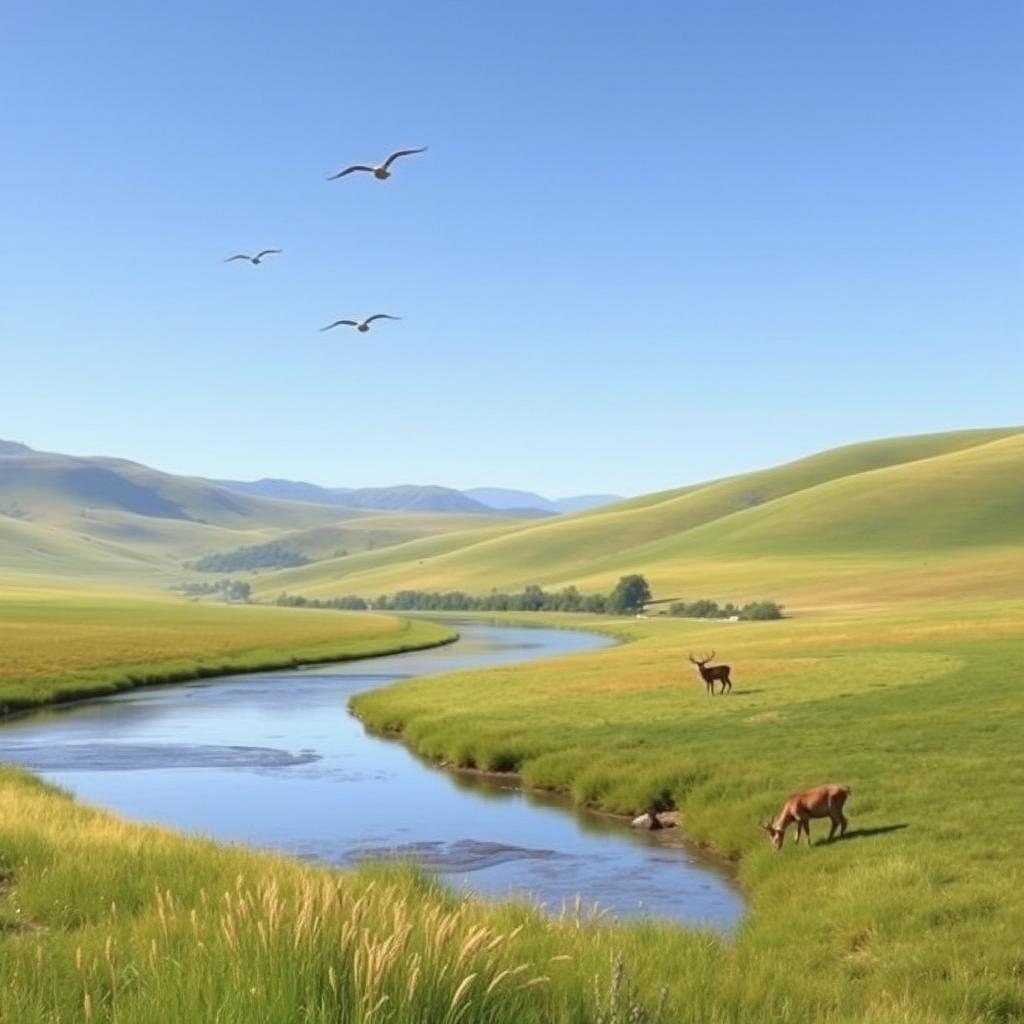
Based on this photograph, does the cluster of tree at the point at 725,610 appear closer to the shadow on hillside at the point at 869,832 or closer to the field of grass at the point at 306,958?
the shadow on hillside at the point at 869,832

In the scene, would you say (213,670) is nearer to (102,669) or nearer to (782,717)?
(102,669)

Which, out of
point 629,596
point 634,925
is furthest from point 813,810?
point 629,596

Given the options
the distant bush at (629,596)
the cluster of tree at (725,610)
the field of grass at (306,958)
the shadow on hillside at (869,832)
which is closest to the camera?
the field of grass at (306,958)

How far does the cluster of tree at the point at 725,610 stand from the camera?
5394 inches

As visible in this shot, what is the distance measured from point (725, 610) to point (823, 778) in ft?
421

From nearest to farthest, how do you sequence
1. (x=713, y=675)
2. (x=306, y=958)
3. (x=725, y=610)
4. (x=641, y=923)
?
1. (x=306, y=958)
2. (x=641, y=923)
3. (x=713, y=675)
4. (x=725, y=610)

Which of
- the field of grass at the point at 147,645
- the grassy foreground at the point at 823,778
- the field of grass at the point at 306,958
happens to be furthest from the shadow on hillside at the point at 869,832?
the field of grass at the point at 147,645

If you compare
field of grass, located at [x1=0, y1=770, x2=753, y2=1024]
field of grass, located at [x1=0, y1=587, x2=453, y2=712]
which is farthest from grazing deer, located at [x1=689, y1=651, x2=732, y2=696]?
field of grass, located at [x1=0, y1=770, x2=753, y2=1024]

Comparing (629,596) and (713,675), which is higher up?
(629,596)

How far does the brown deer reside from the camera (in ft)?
70.1

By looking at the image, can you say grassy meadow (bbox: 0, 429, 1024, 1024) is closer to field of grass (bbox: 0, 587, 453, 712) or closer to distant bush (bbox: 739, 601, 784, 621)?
field of grass (bbox: 0, 587, 453, 712)

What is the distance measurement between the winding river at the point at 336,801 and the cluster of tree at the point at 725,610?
273ft

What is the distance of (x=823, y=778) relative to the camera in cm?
2683

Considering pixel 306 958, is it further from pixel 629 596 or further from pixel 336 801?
pixel 629 596
